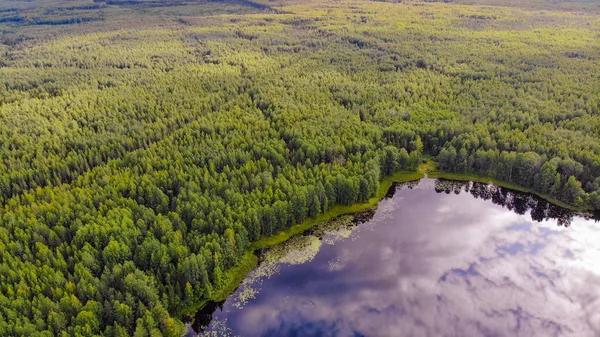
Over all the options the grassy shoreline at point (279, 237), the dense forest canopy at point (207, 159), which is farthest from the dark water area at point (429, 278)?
the dense forest canopy at point (207, 159)

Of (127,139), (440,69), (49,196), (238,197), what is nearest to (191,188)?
(238,197)

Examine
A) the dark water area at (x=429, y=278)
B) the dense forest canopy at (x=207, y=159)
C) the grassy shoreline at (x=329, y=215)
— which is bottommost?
the dark water area at (x=429, y=278)

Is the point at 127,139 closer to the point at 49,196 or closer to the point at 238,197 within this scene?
the point at 49,196

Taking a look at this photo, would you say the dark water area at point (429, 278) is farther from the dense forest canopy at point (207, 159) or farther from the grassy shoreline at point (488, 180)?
the dense forest canopy at point (207, 159)

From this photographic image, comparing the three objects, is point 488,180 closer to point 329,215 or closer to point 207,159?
point 329,215

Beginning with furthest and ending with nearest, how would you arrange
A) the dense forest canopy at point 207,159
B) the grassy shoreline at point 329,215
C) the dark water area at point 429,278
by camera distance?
the grassy shoreline at point 329,215 < the dark water area at point 429,278 < the dense forest canopy at point 207,159

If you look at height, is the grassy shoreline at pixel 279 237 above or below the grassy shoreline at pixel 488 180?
below

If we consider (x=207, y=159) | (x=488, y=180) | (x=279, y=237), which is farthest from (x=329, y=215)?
(x=488, y=180)

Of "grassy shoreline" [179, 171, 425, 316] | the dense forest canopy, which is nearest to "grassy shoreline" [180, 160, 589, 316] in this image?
"grassy shoreline" [179, 171, 425, 316]
